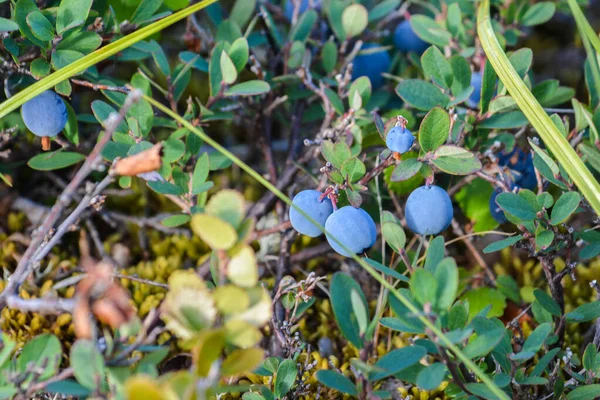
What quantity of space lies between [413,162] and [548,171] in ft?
0.90

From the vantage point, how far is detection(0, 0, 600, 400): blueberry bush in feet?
2.47

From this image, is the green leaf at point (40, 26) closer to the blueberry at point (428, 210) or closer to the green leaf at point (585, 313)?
the blueberry at point (428, 210)

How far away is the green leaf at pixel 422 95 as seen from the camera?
1.23 metres

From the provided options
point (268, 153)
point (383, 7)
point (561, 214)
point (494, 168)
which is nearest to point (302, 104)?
point (268, 153)

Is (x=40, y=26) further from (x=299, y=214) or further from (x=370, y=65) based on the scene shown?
(x=370, y=65)

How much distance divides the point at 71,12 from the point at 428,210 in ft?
2.46

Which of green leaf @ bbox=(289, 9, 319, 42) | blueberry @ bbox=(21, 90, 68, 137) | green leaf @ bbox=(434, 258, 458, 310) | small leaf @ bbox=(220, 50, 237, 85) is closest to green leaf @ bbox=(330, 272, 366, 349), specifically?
green leaf @ bbox=(434, 258, 458, 310)

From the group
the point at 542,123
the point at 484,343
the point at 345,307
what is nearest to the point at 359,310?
the point at 345,307

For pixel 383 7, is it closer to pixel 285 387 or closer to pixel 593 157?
pixel 593 157

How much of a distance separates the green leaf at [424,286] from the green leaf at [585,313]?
381mm

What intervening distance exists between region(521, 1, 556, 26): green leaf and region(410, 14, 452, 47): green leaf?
0.28 m

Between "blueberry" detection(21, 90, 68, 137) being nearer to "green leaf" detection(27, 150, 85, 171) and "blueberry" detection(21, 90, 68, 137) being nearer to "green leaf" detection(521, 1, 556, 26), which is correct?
"green leaf" detection(27, 150, 85, 171)

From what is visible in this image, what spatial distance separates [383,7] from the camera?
1.61 metres

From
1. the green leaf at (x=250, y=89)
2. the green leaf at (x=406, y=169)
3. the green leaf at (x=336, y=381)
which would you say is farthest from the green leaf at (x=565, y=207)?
the green leaf at (x=250, y=89)
